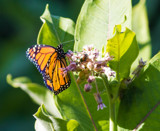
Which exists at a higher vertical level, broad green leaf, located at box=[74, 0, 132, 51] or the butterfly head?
broad green leaf, located at box=[74, 0, 132, 51]

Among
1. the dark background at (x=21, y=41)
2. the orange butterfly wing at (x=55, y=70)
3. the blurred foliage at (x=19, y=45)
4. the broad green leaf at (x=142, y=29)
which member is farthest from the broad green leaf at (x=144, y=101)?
the blurred foliage at (x=19, y=45)

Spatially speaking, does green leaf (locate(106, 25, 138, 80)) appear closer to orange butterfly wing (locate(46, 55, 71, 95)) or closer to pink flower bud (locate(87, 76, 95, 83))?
pink flower bud (locate(87, 76, 95, 83))

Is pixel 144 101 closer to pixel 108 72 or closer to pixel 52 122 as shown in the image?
pixel 108 72

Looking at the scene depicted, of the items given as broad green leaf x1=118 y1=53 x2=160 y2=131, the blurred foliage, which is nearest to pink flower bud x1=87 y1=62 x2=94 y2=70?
broad green leaf x1=118 y1=53 x2=160 y2=131

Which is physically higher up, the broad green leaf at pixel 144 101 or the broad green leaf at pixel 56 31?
the broad green leaf at pixel 56 31

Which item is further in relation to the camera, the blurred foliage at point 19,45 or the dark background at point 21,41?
the blurred foliage at point 19,45

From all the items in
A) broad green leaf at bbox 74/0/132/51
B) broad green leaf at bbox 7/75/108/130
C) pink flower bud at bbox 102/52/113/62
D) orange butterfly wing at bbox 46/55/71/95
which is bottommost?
broad green leaf at bbox 7/75/108/130

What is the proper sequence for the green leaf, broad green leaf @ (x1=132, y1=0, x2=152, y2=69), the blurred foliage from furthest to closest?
the blurred foliage < broad green leaf @ (x1=132, y1=0, x2=152, y2=69) < the green leaf

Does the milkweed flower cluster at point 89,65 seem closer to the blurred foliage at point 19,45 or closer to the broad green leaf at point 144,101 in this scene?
the broad green leaf at point 144,101
